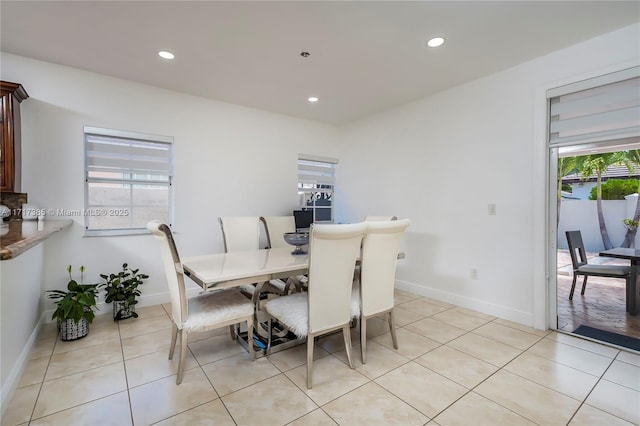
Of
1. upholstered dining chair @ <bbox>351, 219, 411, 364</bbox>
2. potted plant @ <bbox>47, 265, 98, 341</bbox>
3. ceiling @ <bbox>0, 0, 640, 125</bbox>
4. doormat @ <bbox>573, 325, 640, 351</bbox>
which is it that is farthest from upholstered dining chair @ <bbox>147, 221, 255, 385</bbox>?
Result: doormat @ <bbox>573, 325, 640, 351</bbox>

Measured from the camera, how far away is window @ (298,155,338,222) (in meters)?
4.79

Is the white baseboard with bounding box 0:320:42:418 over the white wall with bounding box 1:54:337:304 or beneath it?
beneath

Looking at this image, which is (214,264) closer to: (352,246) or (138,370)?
(138,370)

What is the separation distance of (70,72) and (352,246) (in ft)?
11.1

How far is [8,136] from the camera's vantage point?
2.46 metres

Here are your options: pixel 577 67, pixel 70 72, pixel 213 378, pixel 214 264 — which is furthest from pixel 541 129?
pixel 70 72

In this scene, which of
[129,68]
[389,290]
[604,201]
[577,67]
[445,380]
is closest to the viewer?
[445,380]

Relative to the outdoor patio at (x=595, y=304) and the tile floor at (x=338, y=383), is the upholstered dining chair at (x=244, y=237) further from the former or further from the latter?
the outdoor patio at (x=595, y=304)

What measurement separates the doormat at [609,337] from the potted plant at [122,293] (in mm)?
4372

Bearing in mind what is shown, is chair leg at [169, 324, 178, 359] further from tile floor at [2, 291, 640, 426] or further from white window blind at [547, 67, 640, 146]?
white window blind at [547, 67, 640, 146]

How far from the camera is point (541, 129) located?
273 centimetres

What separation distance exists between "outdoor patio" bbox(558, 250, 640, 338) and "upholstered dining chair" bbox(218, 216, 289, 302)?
2807 millimetres

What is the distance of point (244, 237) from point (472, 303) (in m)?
2.69

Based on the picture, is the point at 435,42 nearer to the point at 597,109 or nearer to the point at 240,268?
the point at 597,109
